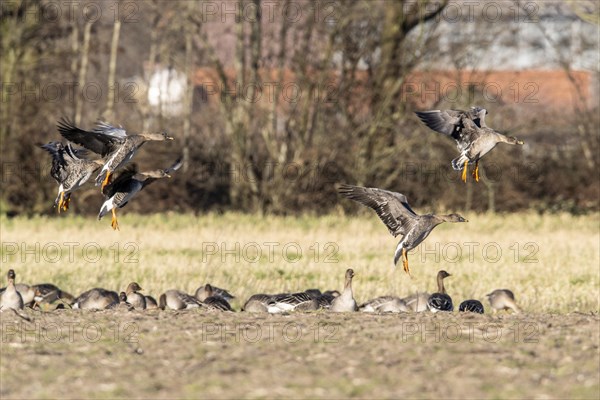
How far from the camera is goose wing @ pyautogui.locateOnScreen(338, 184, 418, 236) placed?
13117 mm

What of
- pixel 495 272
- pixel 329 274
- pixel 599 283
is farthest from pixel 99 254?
pixel 599 283

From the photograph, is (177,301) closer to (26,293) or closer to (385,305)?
(26,293)

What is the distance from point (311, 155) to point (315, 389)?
21673mm

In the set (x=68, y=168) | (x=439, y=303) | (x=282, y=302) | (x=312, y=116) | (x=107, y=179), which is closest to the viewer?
(x=107, y=179)

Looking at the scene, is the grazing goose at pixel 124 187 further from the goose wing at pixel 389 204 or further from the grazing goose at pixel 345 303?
the grazing goose at pixel 345 303

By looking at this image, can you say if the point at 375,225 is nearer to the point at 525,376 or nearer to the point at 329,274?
the point at 329,274

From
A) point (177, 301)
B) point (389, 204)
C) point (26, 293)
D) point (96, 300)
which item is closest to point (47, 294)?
point (26, 293)

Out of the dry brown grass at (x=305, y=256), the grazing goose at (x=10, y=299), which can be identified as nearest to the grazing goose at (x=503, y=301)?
the dry brown grass at (x=305, y=256)

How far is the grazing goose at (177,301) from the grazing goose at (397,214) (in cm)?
239

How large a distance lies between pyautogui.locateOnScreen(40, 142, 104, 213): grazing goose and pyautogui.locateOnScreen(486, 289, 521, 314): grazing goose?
5.38 m

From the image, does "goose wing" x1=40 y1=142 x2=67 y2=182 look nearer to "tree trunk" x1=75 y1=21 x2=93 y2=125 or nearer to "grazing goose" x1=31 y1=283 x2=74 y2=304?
"grazing goose" x1=31 y1=283 x2=74 y2=304

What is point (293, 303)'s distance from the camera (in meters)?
13.7

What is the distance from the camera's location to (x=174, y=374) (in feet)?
27.2

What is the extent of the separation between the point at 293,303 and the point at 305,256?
7.37 meters
